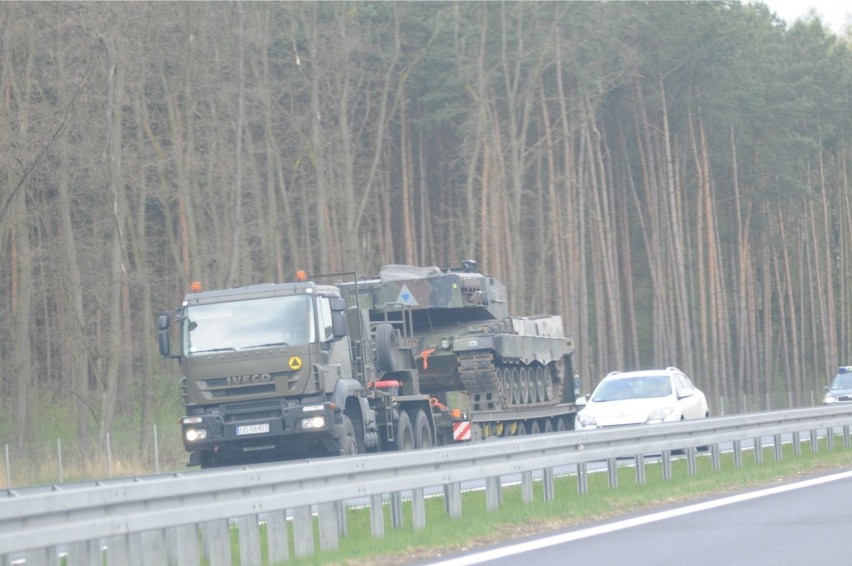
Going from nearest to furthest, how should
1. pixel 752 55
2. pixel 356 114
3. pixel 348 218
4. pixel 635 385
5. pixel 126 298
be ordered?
pixel 635 385, pixel 348 218, pixel 126 298, pixel 356 114, pixel 752 55

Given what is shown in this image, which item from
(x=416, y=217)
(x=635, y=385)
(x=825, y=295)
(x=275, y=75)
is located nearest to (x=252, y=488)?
(x=635, y=385)

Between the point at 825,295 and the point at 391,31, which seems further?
the point at 825,295

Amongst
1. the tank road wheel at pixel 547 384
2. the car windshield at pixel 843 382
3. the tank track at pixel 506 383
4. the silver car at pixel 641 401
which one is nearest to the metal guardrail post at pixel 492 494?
the silver car at pixel 641 401

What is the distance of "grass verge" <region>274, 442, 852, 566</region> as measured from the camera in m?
11.5

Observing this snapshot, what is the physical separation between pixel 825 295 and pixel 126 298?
41.1 meters

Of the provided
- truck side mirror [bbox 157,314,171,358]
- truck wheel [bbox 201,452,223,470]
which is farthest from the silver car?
truck side mirror [bbox 157,314,171,358]

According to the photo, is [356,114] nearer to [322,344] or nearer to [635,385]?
[635,385]

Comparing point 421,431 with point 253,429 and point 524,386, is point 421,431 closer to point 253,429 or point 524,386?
point 253,429

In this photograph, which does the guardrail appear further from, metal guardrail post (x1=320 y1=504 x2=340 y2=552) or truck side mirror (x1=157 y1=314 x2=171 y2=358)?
truck side mirror (x1=157 y1=314 x2=171 y2=358)

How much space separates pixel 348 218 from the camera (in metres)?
40.8

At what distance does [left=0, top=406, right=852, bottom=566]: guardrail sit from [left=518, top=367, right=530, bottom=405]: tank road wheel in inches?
549

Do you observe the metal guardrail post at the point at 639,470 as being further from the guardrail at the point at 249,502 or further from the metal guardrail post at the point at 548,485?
the metal guardrail post at the point at 548,485

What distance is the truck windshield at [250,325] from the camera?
1866 centimetres

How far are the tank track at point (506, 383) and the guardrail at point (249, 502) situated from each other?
11.1 m
